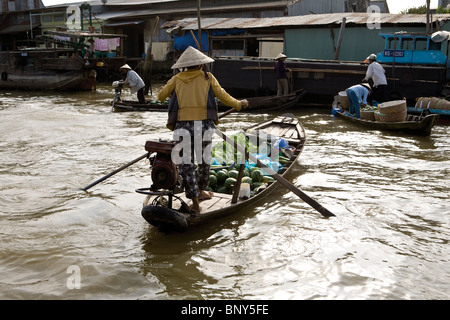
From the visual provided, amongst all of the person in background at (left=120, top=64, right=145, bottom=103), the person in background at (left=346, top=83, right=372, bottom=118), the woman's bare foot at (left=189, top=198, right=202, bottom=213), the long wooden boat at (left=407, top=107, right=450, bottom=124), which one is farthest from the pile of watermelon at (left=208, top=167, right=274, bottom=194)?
the person in background at (left=120, top=64, right=145, bottom=103)

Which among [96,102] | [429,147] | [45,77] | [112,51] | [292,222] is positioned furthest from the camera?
[112,51]

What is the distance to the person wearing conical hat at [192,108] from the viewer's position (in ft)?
14.5

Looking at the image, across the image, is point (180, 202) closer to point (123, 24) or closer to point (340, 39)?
point (340, 39)

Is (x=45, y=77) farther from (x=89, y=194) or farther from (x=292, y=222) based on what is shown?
(x=292, y=222)

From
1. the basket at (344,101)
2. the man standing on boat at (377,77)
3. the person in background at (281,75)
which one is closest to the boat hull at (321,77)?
the person in background at (281,75)

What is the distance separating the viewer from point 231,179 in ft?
18.4

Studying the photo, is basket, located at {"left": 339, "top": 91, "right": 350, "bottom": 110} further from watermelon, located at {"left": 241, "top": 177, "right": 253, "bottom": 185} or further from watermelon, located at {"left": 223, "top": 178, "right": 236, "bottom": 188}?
watermelon, located at {"left": 223, "top": 178, "right": 236, "bottom": 188}

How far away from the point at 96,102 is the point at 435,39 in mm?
12134

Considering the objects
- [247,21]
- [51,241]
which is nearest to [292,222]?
[51,241]

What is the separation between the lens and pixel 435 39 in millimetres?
11977

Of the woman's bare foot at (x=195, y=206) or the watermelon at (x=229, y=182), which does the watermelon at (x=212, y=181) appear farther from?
the woman's bare foot at (x=195, y=206)

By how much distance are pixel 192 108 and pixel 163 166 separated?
0.73m

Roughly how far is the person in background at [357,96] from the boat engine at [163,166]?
315 inches

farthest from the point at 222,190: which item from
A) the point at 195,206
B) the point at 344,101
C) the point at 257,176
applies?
the point at 344,101
